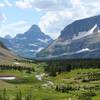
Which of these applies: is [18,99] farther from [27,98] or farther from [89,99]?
[89,99]

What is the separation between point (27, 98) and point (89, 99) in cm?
3033

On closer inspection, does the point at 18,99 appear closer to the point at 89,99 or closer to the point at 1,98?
the point at 1,98

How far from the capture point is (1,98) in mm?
193375

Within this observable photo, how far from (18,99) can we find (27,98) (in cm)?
474

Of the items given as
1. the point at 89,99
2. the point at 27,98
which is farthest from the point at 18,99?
the point at 89,99

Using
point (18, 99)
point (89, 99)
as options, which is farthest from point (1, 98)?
point (89, 99)

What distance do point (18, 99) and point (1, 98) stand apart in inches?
318

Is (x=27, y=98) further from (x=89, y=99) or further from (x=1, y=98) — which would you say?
(x=89, y=99)

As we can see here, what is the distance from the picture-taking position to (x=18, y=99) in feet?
639

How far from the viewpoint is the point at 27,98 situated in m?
197

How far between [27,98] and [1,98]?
12.6 m
